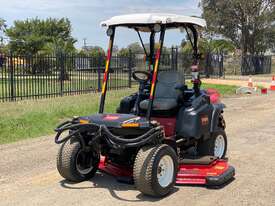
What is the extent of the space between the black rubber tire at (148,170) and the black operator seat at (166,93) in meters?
0.99

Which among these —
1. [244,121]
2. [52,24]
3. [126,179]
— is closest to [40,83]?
[244,121]

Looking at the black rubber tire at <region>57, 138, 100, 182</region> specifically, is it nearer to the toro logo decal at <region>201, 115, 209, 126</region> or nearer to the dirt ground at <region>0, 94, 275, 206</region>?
the dirt ground at <region>0, 94, 275, 206</region>

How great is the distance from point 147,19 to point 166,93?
1229 millimetres

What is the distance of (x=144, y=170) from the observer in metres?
5.14

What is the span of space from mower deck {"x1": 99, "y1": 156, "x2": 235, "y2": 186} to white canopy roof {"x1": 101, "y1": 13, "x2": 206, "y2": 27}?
1.86 m

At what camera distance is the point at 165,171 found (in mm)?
5457

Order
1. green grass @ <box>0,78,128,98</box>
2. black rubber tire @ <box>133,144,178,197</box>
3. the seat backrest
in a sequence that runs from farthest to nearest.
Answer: green grass @ <box>0,78,128,98</box>, the seat backrest, black rubber tire @ <box>133,144,178,197</box>

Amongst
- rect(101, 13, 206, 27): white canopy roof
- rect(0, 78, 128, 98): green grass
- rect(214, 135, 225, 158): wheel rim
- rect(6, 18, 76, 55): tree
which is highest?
rect(6, 18, 76, 55): tree

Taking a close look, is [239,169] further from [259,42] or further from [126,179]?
[259,42]

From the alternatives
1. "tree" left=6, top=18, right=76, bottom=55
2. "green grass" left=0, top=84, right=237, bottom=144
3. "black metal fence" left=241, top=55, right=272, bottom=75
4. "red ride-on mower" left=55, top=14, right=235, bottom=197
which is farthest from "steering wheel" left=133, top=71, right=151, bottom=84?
"tree" left=6, top=18, right=76, bottom=55

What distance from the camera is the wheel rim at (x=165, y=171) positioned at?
5.38 meters

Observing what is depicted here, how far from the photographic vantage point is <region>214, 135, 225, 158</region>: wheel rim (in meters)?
6.97

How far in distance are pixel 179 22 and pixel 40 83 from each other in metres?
12.6

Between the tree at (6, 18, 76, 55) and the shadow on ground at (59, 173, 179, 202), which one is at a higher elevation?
the tree at (6, 18, 76, 55)
